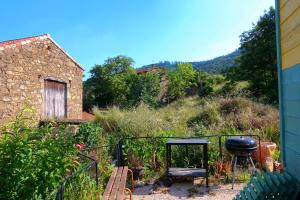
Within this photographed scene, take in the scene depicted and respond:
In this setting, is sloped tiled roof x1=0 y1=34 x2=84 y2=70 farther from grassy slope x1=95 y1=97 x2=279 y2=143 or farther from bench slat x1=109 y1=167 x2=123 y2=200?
bench slat x1=109 y1=167 x2=123 y2=200

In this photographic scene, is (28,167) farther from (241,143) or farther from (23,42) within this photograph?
(23,42)

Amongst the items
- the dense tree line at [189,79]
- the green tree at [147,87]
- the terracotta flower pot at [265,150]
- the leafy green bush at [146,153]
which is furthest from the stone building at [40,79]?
the green tree at [147,87]

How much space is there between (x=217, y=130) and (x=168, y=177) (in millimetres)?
3134

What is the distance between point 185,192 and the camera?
19.7 ft

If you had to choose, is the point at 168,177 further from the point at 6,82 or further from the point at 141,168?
the point at 6,82

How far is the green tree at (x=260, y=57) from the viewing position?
1747cm

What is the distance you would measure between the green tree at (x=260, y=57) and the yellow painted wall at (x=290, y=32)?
14.0m

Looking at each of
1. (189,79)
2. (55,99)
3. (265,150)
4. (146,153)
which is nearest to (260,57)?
(189,79)

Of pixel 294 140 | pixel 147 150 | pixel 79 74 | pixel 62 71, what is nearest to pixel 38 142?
pixel 294 140

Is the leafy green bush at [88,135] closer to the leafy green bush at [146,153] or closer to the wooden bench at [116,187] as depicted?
the leafy green bush at [146,153]

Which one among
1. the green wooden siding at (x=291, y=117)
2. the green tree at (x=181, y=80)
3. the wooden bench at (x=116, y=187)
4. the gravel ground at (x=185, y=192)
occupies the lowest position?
the gravel ground at (x=185, y=192)

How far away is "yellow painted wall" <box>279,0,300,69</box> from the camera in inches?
120

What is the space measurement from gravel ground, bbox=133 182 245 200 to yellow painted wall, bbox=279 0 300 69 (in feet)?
10.0

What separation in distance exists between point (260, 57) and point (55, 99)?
1163 cm
